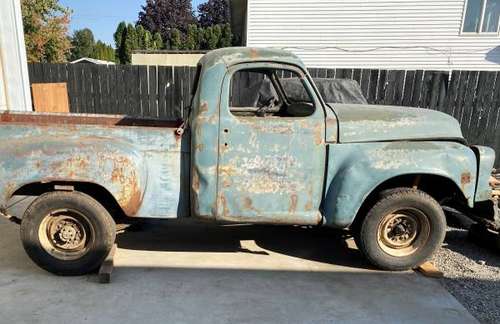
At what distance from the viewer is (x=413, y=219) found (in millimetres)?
3861

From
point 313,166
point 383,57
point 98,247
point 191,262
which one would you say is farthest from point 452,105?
point 98,247

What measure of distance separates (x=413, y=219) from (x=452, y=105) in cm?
596

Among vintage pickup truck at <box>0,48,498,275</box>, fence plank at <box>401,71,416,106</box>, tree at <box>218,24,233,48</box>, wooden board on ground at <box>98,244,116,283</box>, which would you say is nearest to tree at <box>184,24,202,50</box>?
tree at <box>218,24,233,48</box>

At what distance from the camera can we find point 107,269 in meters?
3.54

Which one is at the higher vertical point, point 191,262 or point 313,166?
point 313,166

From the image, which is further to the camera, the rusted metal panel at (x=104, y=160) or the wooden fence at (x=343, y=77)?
the wooden fence at (x=343, y=77)

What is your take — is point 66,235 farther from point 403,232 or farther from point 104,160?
point 403,232

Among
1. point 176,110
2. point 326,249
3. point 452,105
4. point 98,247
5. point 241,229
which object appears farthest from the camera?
point 176,110

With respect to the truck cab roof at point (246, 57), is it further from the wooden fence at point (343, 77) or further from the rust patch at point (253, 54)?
the wooden fence at point (343, 77)

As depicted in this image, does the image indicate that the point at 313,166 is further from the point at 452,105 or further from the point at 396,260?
the point at 452,105

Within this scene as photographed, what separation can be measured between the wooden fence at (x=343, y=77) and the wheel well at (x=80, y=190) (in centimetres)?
499

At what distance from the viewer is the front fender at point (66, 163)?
3.42m

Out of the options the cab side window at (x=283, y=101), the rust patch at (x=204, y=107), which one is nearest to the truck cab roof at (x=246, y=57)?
the cab side window at (x=283, y=101)

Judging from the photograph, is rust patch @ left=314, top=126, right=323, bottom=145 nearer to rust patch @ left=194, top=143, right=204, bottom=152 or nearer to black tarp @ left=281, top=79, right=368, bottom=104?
rust patch @ left=194, top=143, right=204, bottom=152
